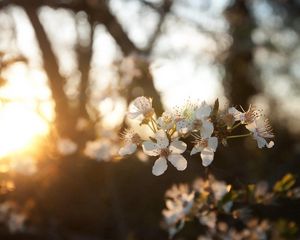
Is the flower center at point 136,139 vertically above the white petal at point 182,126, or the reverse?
the flower center at point 136,139

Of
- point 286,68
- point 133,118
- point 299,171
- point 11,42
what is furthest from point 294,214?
point 286,68

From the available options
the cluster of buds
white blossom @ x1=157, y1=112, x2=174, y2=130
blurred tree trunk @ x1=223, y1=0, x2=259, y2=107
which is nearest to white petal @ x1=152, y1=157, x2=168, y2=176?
the cluster of buds

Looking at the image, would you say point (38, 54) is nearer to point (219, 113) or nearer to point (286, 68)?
point (219, 113)

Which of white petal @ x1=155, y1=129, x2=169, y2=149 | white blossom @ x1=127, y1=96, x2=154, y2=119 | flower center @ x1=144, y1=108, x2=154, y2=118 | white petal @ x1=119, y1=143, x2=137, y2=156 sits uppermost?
white blossom @ x1=127, y1=96, x2=154, y2=119

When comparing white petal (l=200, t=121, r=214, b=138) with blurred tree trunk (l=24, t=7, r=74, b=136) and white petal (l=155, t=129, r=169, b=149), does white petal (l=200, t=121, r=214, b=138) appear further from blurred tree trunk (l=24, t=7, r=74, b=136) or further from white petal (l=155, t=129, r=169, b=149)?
blurred tree trunk (l=24, t=7, r=74, b=136)

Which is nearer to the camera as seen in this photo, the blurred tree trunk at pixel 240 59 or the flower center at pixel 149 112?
the flower center at pixel 149 112

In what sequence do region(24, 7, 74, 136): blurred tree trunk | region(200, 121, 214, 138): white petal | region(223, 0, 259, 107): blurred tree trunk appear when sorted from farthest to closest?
region(223, 0, 259, 107): blurred tree trunk < region(24, 7, 74, 136): blurred tree trunk < region(200, 121, 214, 138): white petal

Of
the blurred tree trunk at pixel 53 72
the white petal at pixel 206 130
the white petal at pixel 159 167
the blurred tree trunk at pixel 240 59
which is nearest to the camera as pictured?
the white petal at pixel 206 130

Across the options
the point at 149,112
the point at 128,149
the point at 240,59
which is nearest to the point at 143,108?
the point at 149,112

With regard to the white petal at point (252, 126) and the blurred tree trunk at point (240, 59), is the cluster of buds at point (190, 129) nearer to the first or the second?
the white petal at point (252, 126)

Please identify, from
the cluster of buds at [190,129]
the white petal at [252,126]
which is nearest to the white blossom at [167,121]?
the cluster of buds at [190,129]
